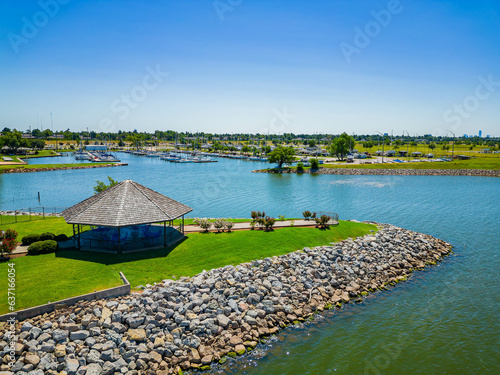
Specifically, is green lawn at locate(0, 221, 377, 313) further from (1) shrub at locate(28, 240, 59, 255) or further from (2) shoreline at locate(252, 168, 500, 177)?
(2) shoreline at locate(252, 168, 500, 177)

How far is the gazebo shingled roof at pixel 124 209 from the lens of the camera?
2533 cm

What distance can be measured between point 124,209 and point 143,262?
4.38 metres

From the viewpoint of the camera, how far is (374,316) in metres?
22.6

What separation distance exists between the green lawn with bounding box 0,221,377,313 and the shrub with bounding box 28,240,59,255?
52 cm

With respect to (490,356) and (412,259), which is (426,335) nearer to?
(490,356)

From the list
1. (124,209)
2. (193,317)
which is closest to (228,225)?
(124,209)

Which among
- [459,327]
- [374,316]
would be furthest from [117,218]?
[459,327]

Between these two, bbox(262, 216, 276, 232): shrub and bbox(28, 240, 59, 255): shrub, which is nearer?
bbox(28, 240, 59, 255): shrub

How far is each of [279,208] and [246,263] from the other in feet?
103

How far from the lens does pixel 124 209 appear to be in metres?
26.0

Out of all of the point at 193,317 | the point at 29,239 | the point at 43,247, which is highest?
the point at 29,239

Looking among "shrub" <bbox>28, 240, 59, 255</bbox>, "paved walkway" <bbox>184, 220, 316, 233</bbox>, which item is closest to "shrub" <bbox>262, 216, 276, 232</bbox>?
"paved walkway" <bbox>184, 220, 316, 233</bbox>

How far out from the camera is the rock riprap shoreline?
1585 cm

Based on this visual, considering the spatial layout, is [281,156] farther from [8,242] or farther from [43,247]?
[8,242]
